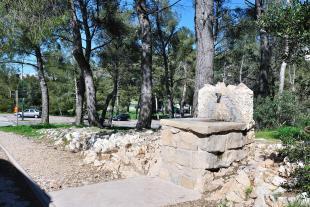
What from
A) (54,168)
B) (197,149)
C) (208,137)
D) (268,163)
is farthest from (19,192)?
(268,163)

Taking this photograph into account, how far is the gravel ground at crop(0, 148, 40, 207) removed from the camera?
238 inches

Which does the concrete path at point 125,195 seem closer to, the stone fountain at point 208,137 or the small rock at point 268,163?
the stone fountain at point 208,137

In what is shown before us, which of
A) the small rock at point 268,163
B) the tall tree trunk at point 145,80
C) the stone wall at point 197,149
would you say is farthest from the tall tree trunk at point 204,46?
the tall tree trunk at point 145,80

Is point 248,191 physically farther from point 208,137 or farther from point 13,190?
point 13,190

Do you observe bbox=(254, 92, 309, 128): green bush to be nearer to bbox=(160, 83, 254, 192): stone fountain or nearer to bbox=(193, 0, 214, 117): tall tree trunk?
bbox=(193, 0, 214, 117): tall tree trunk

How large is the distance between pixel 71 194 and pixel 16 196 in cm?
125

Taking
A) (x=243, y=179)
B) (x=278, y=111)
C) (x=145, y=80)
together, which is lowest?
(x=243, y=179)

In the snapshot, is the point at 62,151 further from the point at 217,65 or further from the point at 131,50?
the point at 217,65

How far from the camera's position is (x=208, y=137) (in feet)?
19.1

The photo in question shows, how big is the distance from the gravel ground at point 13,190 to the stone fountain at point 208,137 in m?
2.35

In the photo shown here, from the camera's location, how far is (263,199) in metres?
4.61

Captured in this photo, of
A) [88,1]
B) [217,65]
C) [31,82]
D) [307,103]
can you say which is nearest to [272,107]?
[307,103]

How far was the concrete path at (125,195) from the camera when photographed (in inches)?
211

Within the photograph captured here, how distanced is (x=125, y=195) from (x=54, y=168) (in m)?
2.79
